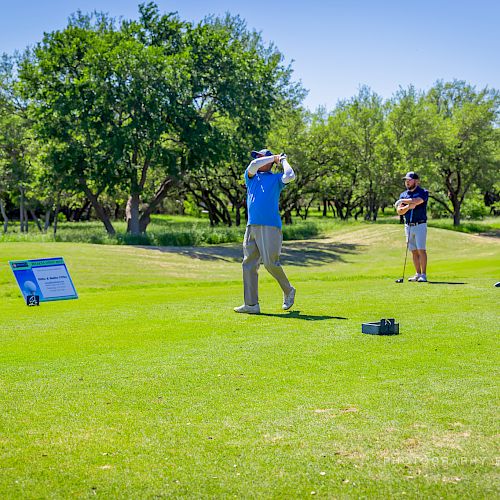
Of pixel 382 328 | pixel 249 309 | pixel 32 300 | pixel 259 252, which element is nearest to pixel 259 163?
pixel 259 252

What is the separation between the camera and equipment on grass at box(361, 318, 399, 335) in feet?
34.3

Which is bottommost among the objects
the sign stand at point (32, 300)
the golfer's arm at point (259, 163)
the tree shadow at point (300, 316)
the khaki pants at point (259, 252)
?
the sign stand at point (32, 300)

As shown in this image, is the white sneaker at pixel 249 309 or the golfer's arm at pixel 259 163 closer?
the golfer's arm at pixel 259 163

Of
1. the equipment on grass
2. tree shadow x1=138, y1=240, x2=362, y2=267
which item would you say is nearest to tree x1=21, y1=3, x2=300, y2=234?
tree shadow x1=138, y1=240, x2=362, y2=267

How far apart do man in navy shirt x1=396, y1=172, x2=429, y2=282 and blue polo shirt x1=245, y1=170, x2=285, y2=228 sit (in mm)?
6990

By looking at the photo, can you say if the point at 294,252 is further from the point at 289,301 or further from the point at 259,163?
the point at 259,163

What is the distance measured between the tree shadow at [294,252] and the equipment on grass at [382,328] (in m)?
26.1

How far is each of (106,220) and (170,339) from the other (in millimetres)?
36351

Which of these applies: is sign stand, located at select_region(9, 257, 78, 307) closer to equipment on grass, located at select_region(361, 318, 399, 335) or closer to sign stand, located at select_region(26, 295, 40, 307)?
sign stand, located at select_region(26, 295, 40, 307)

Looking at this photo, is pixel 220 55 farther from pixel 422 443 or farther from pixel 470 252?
pixel 422 443

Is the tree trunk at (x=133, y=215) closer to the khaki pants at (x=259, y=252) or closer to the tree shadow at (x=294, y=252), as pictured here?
the tree shadow at (x=294, y=252)

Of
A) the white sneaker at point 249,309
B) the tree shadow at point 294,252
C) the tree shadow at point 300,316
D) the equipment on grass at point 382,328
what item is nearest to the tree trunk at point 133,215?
the tree shadow at point 294,252

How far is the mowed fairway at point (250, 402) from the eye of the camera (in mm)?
5281

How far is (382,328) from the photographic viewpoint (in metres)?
10.5
